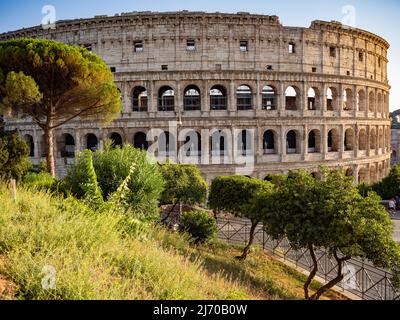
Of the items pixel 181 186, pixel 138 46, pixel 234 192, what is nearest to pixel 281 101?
pixel 138 46

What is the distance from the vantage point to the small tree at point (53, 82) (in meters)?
11.2

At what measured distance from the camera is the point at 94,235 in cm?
465

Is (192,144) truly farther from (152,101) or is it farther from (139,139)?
(139,139)

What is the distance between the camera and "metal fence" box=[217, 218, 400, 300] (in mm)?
8500

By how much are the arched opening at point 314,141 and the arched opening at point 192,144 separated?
9.00 metres

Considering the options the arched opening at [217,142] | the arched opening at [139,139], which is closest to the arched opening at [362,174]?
the arched opening at [217,142]

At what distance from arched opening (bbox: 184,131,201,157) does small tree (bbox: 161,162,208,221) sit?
22.1ft

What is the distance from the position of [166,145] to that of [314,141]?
12430 mm

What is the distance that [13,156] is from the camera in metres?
11.5

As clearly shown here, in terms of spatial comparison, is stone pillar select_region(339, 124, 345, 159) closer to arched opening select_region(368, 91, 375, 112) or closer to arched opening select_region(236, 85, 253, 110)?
arched opening select_region(368, 91, 375, 112)

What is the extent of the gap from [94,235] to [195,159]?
1777 cm

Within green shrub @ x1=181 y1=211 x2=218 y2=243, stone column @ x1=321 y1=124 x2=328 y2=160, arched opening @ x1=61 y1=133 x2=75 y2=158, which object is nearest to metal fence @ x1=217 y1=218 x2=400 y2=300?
green shrub @ x1=181 y1=211 x2=218 y2=243

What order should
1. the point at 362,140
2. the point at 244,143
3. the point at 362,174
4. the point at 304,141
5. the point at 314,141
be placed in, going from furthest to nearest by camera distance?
the point at 362,140 < the point at 362,174 < the point at 314,141 < the point at 304,141 < the point at 244,143

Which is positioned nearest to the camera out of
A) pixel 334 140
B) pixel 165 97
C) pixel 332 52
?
pixel 165 97
